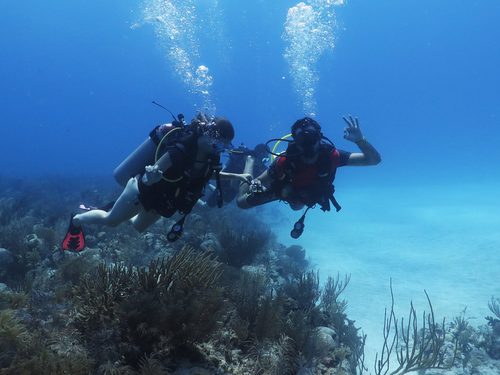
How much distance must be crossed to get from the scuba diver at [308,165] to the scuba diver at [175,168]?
1.02 m

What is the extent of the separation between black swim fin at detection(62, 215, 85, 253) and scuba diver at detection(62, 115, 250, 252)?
1129 mm

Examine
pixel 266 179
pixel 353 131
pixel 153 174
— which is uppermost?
pixel 353 131

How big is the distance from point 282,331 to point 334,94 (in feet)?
319

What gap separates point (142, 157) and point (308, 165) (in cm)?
281

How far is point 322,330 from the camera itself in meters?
5.85

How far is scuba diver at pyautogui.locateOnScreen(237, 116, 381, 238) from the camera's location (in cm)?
570

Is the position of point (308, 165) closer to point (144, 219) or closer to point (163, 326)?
point (144, 219)

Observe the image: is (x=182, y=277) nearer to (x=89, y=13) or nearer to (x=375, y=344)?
(x=375, y=344)

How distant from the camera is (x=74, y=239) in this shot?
632 cm

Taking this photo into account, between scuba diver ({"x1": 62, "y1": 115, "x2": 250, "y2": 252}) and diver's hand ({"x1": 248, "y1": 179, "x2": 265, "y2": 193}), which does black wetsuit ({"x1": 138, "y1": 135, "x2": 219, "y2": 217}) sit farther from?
diver's hand ({"x1": 248, "y1": 179, "x2": 265, "y2": 193})

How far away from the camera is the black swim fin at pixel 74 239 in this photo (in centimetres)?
623

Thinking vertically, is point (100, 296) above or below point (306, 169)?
below

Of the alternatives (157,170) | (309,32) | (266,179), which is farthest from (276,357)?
(309,32)

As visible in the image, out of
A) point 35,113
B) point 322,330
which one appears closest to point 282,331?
point 322,330
